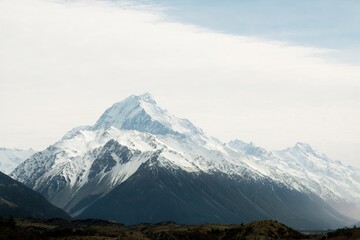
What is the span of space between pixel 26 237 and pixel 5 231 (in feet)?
21.8

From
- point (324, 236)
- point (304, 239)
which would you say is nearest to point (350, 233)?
point (324, 236)

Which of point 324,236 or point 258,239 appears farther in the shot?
point 258,239

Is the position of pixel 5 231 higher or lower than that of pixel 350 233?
lower

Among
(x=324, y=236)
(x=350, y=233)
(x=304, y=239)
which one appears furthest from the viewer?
(x=304, y=239)

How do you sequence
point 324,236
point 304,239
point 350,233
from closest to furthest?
point 350,233 → point 324,236 → point 304,239

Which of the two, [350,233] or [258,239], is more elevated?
[350,233]

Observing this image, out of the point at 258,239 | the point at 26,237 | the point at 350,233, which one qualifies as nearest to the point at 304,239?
the point at 258,239

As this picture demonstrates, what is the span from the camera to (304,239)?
196000mm

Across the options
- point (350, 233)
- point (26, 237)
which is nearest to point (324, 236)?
point (350, 233)

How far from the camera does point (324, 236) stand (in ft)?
599

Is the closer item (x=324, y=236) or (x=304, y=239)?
(x=324, y=236)

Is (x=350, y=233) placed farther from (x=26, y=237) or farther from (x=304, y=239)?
(x=26, y=237)

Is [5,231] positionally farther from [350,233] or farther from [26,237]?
[350,233]

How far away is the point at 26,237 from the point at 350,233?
91.9 meters
